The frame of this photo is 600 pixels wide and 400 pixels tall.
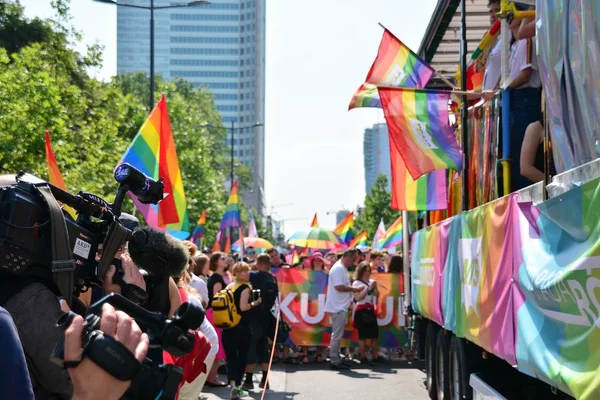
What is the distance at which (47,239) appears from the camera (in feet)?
9.76

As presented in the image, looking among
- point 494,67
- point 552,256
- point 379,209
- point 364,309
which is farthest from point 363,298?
point 379,209

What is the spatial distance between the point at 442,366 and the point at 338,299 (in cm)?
659

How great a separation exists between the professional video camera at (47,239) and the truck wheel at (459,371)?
5594 millimetres

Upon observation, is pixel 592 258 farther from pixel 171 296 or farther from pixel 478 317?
pixel 478 317

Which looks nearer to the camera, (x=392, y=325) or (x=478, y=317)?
(x=478, y=317)

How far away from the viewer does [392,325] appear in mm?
17812

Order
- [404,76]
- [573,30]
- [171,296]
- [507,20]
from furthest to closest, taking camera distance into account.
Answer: [404,76] < [507,20] < [171,296] < [573,30]

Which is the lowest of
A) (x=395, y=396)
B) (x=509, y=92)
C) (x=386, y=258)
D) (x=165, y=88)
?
(x=395, y=396)

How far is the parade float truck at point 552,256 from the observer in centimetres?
451

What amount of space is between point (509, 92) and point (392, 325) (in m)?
10.9

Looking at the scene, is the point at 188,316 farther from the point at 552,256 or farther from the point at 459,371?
the point at 459,371

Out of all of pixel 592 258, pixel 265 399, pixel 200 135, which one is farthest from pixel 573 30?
pixel 200 135

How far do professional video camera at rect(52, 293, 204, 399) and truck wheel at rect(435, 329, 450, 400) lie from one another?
26.6ft

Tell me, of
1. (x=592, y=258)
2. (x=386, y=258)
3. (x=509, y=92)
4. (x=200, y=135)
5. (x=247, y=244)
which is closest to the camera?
(x=592, y=258)
